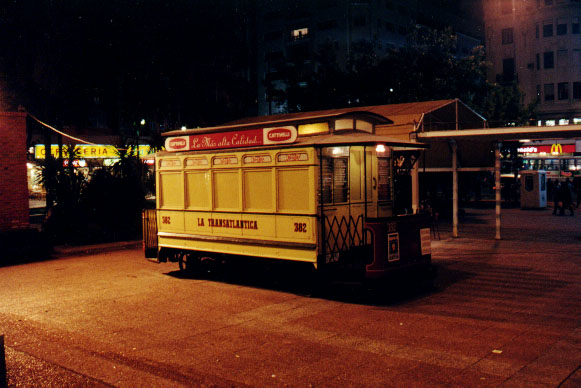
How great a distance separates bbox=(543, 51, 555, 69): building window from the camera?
5503 centimetres

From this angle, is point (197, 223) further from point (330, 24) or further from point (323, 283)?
point (330, 24)

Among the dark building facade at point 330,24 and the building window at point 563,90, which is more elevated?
the dark building facade at point 330,24

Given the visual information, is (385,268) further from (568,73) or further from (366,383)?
(568,73)

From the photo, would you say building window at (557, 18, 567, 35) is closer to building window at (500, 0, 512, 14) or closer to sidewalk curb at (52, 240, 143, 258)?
building window at (500, 0, 512, 14)

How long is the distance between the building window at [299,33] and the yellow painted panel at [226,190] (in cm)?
5346

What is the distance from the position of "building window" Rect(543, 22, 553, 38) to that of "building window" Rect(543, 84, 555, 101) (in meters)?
5.08

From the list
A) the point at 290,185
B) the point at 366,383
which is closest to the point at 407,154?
the point at 290,185

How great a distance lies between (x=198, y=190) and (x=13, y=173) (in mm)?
6936

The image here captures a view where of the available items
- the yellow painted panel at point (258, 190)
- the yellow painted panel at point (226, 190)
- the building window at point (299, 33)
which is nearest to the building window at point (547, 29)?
the building window at point (299, 33)

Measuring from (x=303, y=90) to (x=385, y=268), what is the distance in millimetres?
27179

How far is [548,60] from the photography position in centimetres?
5534

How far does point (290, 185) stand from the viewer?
10.3 meters

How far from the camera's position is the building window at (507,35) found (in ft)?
192

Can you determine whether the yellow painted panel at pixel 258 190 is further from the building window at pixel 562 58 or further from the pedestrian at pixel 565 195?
the building window at pixel 562 58
